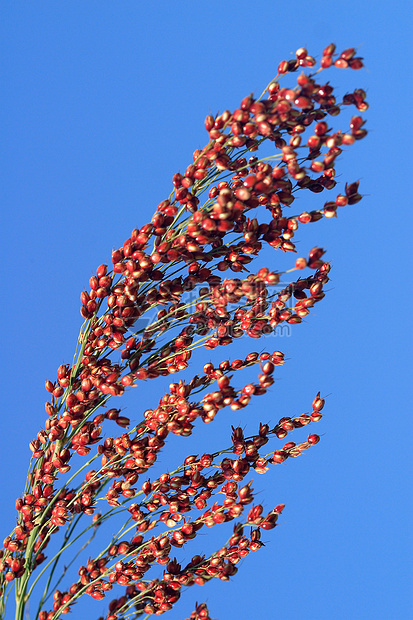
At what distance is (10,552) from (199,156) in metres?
0.63

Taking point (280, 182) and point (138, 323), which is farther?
point (138, 323)

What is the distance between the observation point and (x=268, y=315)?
792mm

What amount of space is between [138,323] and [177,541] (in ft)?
1.04

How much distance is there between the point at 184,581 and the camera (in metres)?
0.78

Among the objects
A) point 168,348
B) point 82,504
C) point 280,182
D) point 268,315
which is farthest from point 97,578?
point 280,182

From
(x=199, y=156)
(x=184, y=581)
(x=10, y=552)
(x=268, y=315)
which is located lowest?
(x=184, y=581)

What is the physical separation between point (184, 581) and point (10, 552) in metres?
0.26

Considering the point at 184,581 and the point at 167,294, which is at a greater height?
the point at 167,294

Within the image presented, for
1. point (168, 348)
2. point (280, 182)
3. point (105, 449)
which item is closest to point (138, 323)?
point (168, 348)

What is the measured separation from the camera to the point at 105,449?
815 millimetres

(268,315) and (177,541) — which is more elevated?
(268,315)

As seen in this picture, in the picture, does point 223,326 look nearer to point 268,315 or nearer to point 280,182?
point 268,315

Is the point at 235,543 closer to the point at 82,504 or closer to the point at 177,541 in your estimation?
the point at 177,541

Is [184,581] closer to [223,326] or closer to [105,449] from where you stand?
[105,449]
